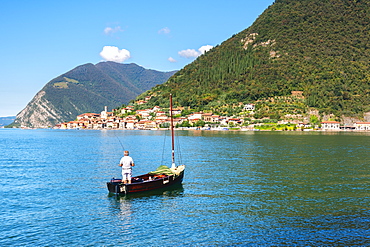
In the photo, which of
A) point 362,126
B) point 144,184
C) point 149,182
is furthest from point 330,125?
point 144,184

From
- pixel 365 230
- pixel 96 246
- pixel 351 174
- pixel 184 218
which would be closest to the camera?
pixel 96 246

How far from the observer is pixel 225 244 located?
18.8m

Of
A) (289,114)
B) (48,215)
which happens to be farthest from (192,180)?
(289,114)

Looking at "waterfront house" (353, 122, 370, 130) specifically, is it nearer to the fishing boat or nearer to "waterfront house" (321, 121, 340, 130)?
"waterfront house" (321, 121, 340, 130)

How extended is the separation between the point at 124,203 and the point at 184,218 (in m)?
6.42

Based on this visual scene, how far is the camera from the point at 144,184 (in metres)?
30.8

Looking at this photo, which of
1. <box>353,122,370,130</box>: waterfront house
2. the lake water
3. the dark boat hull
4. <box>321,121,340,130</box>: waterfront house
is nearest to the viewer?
the lake water

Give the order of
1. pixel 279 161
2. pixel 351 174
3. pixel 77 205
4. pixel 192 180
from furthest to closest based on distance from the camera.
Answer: pixel 279 161, pixel 351 174, pixel 192 180, pixel 77 205

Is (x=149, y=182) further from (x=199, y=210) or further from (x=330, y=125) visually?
(x=330, y=125)

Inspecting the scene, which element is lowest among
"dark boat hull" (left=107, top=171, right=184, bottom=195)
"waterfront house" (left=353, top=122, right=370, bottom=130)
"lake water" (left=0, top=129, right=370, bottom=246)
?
"lake water" (left=0, top=129, right=370, bottom=246)

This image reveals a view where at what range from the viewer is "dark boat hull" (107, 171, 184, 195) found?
2944cm

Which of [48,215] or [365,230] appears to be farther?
[48,215]

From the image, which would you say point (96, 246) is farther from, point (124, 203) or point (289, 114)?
point (289, 114)

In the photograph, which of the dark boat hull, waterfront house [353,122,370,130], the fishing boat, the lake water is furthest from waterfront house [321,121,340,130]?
the dark boat hull
